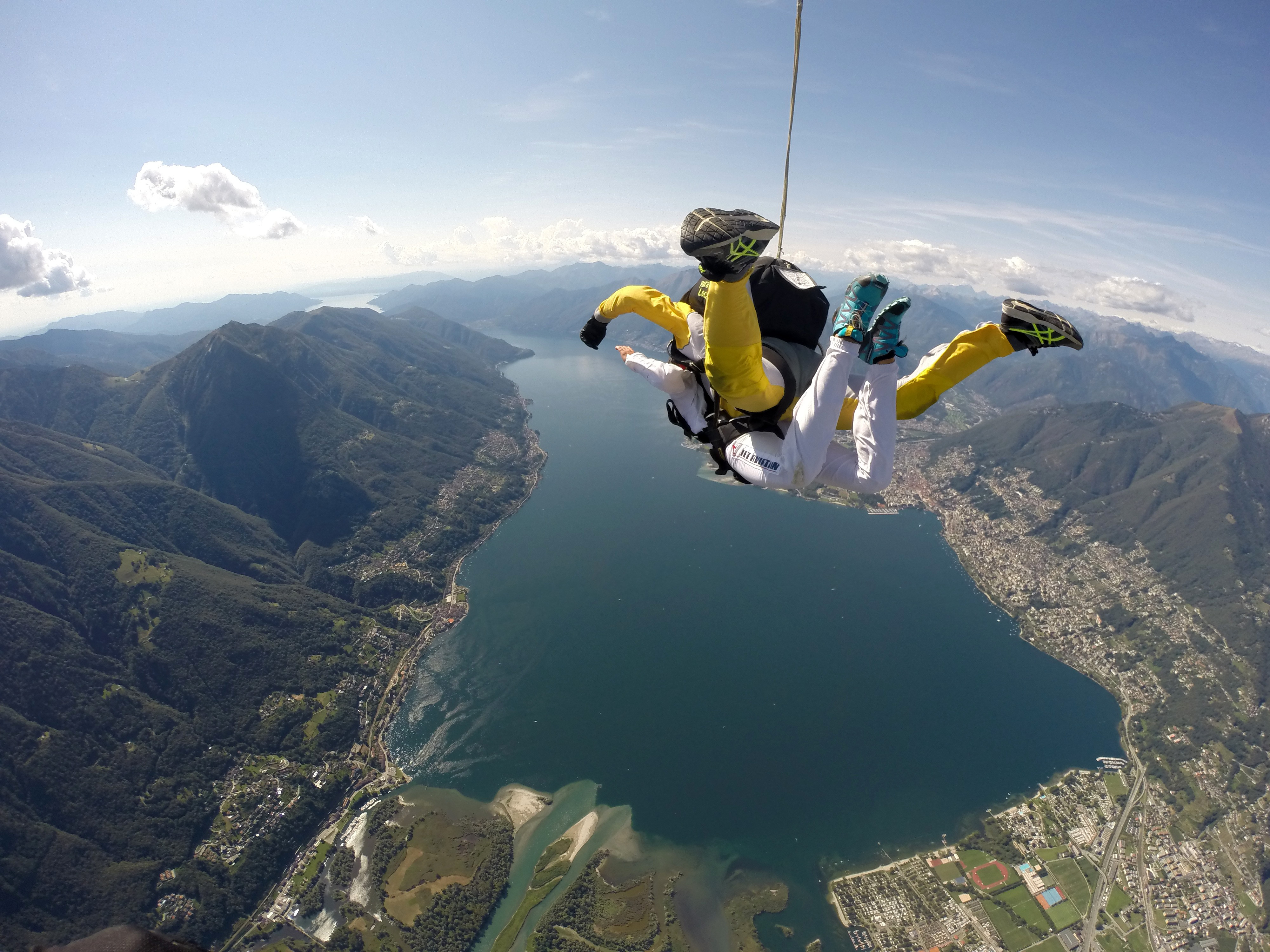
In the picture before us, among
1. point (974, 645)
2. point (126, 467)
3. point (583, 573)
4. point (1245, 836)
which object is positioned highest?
point (126, 467)

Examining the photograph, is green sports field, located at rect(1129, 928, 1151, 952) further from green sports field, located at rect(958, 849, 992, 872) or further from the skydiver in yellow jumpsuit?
the skydiver in yellow jumpsuit

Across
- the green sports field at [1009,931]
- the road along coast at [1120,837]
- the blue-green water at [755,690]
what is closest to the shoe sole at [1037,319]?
the blue-green water at [755,690]

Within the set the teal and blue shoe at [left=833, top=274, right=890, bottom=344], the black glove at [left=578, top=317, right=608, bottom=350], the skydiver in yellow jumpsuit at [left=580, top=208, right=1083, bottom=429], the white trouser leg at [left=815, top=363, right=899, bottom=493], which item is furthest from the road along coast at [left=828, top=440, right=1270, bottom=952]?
the teal and blue shoe at [left=833, top=274, right=890, bottom=344]

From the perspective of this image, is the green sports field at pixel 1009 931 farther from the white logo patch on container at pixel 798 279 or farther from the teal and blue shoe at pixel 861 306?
the teal and blue shoe at pixel 861 306

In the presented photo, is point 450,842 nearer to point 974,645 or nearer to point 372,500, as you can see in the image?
point 974,645

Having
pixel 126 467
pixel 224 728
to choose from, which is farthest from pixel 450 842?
pixel 126 467
